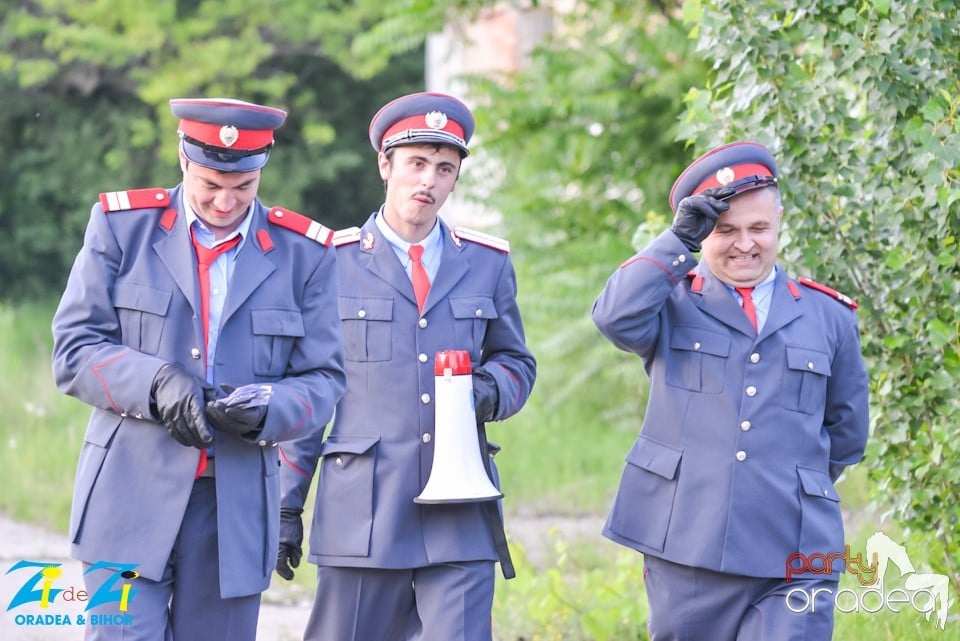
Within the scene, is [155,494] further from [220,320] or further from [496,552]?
[496,552]

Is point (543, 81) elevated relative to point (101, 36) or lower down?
lower down

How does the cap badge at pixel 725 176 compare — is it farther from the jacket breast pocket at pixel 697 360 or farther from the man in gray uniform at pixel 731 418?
the jacket breast pocket at pixel 697 360

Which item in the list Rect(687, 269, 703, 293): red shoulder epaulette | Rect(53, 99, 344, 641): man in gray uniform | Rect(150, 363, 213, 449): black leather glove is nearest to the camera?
Rect(150, 363, 213, 449): black leather glove

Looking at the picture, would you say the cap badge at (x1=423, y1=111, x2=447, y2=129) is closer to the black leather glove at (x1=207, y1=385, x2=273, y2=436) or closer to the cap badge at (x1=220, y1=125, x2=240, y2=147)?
the cap badge at (x1=220, y1=125, x2=240, y2=147)

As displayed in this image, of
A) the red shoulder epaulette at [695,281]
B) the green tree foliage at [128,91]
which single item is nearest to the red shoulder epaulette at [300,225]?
the red shoulder epaulette at [695,281]

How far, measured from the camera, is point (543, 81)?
10164 mm

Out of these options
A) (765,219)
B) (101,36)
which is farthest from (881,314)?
(101,36)

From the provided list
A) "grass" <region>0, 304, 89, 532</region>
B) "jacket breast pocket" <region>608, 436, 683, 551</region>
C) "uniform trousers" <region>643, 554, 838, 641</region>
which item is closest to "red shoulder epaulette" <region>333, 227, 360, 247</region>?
"jacket breast pocket" <region>608, 436, 683, 551</region>

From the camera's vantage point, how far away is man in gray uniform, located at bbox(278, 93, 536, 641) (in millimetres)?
4574

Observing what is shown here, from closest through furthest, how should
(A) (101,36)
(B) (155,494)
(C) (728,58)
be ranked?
1. (B) (155,494)
2. (C) (728,58)
3. (A) (101,36)

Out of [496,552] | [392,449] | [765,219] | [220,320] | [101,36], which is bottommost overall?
[496,552]

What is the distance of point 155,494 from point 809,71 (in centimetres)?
317

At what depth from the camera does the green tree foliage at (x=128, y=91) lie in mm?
16188

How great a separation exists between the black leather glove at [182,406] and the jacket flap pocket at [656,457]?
4.73ft
